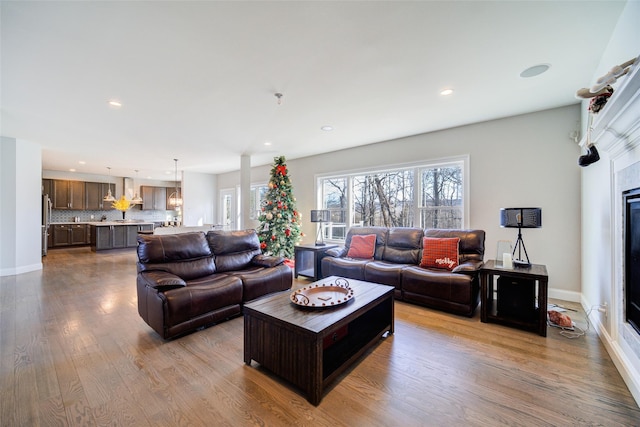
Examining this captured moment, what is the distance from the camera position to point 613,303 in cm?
221

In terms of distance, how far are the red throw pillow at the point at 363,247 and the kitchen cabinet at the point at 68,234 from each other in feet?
31.5

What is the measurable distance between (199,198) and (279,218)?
5009mm

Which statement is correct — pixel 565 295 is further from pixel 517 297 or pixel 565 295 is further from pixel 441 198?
pixel 441 198

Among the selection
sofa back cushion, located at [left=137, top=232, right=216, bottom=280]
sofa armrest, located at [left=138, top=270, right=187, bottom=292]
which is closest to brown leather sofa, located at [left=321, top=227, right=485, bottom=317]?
sofa back cushion, located at [left=137, top=232, right=216, bottom=280]

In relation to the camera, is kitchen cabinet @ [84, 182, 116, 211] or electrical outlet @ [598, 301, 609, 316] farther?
kitchen cabinet @ [84, 182, 116, 211]

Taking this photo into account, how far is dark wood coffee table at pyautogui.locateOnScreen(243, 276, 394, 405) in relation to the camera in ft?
5.57

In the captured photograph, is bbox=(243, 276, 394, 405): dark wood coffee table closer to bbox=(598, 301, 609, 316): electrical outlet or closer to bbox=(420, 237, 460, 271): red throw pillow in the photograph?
bbox=(420, 237, 460, 271): red throw pillow

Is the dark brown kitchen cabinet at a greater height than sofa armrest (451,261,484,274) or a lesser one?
greater

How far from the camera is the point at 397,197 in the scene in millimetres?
5195

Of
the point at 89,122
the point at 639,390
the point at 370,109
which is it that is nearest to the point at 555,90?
the point at 370,109

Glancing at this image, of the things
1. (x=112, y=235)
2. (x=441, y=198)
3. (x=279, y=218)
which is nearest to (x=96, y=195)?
(x=112, y=235)

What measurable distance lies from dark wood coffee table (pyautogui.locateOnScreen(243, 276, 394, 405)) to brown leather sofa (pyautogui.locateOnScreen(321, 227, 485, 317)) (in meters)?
1.10

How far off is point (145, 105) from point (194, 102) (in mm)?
694

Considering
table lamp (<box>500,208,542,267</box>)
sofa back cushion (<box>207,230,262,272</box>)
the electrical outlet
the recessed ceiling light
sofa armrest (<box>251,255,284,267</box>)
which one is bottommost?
the electrical outlet
